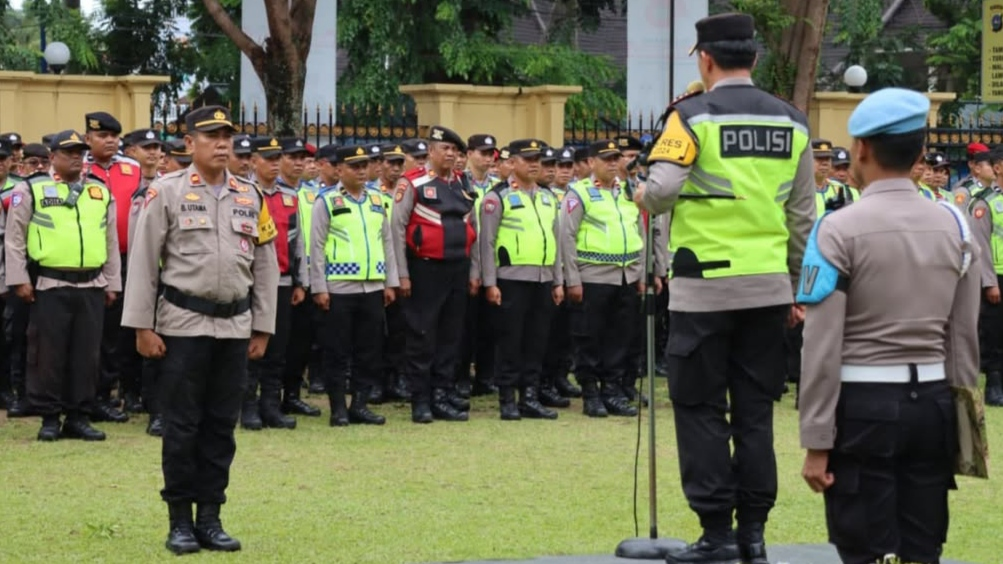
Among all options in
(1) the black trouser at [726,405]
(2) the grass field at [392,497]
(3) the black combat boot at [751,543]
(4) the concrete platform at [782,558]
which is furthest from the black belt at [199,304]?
(3) the black combat boot at [751,543]

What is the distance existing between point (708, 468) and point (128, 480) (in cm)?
474

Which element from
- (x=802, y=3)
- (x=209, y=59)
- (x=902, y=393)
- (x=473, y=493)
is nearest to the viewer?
(x=902, y=393)

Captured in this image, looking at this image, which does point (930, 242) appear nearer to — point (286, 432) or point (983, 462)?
point (983, 462)

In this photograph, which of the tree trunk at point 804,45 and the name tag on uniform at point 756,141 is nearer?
the name tag on uniform at point 756,141

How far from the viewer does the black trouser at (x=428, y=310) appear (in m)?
14.1

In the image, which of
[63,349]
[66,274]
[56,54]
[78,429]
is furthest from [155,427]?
[56,54]

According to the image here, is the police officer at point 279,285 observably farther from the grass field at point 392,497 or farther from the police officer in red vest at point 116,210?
the police officer in red vest at point 116,210

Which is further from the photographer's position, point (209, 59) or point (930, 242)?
point (209, 59)

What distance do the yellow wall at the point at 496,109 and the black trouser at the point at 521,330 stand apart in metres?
7.61

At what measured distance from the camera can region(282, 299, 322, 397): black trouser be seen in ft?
46.9

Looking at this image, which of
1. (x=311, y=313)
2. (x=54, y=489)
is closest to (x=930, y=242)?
(x=54, y=489)

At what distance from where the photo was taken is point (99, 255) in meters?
12.7

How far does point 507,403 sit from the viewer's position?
14469 mm

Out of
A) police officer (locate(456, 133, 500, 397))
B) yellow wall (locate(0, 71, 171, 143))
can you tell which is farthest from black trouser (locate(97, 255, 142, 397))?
yellow wall (locate(0, 71, 171, 143))
